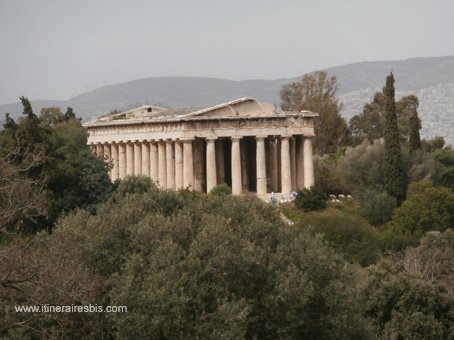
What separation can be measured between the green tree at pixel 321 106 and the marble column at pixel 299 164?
1054 inches

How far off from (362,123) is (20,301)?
81017mm

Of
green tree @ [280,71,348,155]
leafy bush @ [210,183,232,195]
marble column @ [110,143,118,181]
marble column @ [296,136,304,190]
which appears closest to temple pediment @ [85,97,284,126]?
marble column @ [110,143,118,181]

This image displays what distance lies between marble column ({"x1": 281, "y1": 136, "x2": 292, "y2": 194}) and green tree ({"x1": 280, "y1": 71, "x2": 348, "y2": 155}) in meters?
29.1

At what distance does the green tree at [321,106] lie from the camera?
88.6 metres

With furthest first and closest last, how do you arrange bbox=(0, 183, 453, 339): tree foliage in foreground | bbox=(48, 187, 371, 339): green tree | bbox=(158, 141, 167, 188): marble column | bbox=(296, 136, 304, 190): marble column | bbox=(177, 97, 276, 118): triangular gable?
bbox=(158, 141, 167, 188): marble column, bbox=(296, 136, 304, 190): marble column, bbox=(177, 97, 276, 118): triangular gable, bbox=(48, 187, 371, 339): green tree, bbox=(0, 183, 453, 339): tree foliage in foreground

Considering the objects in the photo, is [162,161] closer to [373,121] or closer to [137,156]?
[137,156]

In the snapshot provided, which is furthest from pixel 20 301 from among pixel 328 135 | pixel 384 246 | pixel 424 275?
pixel 328 135

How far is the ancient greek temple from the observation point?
58.5 m

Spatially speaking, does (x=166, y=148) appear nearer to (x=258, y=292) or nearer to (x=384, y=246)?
(x=384, y=246)

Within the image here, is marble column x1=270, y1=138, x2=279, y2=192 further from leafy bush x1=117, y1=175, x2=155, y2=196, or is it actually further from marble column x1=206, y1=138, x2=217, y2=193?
leafy bush x1=117, y1=175, x2=155, y2=196

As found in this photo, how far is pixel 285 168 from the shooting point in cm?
5862

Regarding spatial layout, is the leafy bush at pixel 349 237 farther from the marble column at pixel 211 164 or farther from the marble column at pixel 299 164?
the marble column at pixel 299 164

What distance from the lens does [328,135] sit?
90.3 metres

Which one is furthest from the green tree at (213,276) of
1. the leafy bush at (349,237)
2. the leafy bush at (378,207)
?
the leafy bush at (378,207)
